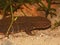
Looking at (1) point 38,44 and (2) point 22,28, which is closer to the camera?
(1) point 38,44

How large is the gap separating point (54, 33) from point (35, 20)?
1.20 feet

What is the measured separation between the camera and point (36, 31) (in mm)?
3613

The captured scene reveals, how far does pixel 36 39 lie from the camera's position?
325 cm

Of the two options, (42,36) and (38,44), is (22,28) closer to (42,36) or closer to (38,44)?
(42,36)

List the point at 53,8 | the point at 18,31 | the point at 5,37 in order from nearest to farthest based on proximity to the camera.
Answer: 1. the point at 5,37
2. the point at 18,31
3. the point at 53,8

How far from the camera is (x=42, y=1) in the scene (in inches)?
169

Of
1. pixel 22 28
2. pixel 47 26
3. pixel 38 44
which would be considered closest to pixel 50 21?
pixel 47 26

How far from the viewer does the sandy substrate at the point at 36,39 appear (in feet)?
10.3

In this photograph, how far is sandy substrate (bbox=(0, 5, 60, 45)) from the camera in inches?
123

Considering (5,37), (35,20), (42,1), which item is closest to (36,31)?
(35,20)

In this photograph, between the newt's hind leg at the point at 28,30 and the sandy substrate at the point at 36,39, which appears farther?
the newt's hind leg at the point at 28,30

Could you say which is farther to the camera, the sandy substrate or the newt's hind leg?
the newt's hind leg

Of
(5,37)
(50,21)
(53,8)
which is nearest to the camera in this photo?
(5,37)

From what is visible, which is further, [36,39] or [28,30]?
[28,30]
